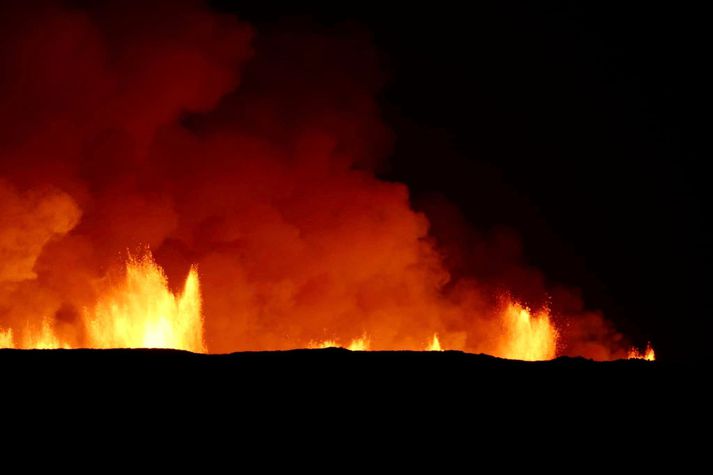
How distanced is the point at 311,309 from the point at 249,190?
9.92 feet

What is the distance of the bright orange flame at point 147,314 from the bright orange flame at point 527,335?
735 centimetres

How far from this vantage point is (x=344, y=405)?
18.9 feet

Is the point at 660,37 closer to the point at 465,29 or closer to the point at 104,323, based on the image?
the point at 465,29

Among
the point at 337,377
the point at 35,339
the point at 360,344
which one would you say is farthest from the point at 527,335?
the point at 337,377

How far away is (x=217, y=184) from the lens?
1691cm

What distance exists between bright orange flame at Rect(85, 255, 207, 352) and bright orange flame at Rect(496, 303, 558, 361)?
735 cm

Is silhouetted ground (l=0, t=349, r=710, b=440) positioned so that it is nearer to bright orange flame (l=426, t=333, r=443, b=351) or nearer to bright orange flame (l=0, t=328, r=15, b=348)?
bright orange flame (l=0, t=328, r=15, b=348)

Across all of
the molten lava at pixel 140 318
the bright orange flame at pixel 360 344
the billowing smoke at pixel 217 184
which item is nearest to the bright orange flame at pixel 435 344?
the billowing smoke at pixel 217 184

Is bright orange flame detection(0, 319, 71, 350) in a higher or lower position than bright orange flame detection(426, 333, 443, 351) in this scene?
lower

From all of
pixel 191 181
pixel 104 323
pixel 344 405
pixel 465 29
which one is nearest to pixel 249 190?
pixel 191 181

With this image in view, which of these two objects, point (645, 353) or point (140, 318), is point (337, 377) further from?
point (645, 353)

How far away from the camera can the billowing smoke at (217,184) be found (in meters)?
14.9

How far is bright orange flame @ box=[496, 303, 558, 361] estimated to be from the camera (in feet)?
60.5

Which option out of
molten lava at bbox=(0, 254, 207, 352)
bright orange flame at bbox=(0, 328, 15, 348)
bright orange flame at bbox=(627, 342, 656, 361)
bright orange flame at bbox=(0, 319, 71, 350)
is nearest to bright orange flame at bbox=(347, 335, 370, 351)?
molten lava at bbox=(0, 254, 207, 352)
